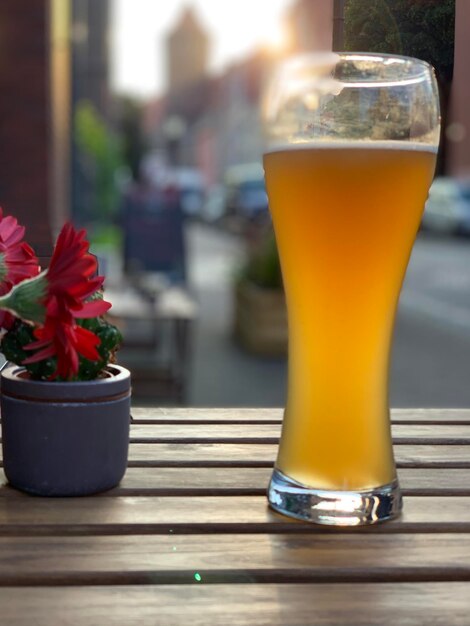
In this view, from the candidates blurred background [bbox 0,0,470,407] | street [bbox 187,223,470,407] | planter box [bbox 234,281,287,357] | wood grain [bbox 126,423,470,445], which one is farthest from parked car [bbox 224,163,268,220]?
wood grain [bbox 126,423,470,445]

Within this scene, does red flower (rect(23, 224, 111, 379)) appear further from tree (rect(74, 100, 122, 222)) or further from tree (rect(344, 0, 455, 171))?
tree (rect(74, 100, 122, 222))

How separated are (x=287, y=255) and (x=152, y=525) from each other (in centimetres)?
28

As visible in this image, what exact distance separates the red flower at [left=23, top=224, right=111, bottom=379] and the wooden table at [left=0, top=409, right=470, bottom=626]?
0.15 metres

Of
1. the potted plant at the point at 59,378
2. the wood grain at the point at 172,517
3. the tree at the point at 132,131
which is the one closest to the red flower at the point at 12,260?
the potted plant at the point at 59,378

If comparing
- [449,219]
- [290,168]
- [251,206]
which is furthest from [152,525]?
[251,206]

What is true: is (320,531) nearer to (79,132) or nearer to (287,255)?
(287,255)

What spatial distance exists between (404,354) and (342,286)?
674 cm

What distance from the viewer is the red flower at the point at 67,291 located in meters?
0.83

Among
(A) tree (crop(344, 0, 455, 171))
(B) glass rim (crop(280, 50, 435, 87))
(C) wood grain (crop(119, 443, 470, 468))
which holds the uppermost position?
(A) tree (crop(344, 0, 455, 171))

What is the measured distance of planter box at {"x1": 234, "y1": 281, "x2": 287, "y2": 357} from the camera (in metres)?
6.93

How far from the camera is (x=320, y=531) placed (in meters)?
0.83

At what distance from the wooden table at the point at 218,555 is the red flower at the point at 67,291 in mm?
153

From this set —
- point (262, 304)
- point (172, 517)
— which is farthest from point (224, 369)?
point (172, 517)

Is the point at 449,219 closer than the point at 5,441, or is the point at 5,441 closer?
the point at 5,441
